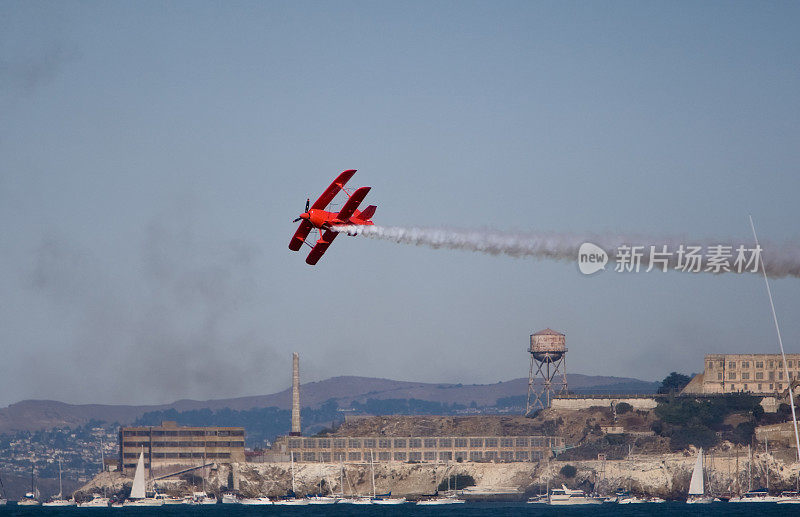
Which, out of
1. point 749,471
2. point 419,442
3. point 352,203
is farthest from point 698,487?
point 352,203

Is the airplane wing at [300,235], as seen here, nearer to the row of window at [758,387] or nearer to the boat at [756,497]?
the boat at [756,497]

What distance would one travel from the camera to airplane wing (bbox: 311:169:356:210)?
223 feet

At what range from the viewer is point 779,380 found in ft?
625

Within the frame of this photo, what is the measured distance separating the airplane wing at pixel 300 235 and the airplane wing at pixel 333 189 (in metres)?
1.24

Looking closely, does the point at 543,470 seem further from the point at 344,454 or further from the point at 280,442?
the point at 280,442

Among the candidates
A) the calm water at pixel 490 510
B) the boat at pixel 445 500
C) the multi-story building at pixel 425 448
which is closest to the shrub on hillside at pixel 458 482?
the boat at pixel 445 500

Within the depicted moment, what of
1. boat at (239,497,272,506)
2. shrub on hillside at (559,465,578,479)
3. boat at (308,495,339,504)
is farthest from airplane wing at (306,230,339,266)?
boat at (239,497,272,506)

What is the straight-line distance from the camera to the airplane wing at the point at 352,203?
6825 centimetres

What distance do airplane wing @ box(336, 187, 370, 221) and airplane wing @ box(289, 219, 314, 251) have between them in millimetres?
1899

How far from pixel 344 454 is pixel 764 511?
218 ft

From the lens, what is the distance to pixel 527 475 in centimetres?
18050

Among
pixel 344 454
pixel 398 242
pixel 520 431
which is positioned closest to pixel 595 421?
pixel 520 431

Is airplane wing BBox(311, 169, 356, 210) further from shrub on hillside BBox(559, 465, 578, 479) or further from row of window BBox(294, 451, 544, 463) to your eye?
row of window BBox(294, 451, 544, 463)

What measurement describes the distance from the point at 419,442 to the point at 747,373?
171ft
